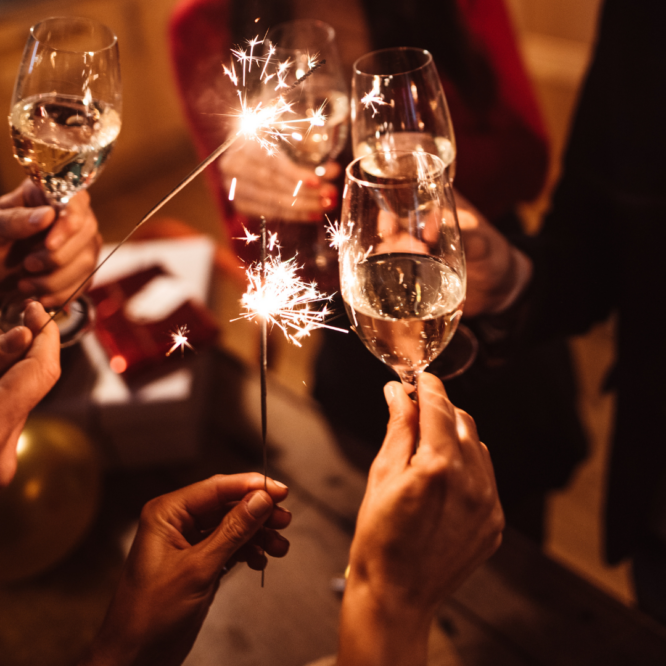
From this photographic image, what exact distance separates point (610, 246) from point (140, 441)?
0.84 meters

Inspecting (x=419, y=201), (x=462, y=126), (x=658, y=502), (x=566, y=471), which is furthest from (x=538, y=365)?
(x=419, y=201)

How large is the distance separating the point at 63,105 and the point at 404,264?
1.29 ft

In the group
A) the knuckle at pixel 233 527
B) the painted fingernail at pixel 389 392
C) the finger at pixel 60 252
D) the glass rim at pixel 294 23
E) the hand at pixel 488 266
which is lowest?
the hand at pixel 488 266

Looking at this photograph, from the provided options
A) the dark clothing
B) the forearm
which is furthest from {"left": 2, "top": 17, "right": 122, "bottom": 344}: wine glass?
the dark clothing

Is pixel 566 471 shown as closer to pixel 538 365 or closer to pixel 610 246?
pixel 538 365

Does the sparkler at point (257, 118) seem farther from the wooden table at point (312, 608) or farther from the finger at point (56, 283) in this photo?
the wooden table at point (312, 608)

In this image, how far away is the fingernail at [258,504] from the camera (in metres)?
0.42

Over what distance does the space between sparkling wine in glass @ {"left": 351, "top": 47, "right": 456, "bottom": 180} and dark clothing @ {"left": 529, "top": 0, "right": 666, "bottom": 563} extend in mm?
329

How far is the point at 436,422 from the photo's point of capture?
0.40 metres

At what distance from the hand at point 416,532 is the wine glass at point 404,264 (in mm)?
62

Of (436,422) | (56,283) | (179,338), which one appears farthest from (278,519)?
(179,338)

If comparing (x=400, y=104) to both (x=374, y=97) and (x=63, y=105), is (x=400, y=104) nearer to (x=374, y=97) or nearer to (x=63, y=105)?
(x=374, y=97)

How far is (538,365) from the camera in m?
1.02

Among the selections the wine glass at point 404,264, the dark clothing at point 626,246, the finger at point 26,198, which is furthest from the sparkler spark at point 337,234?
the dark clothing at point 626,246
